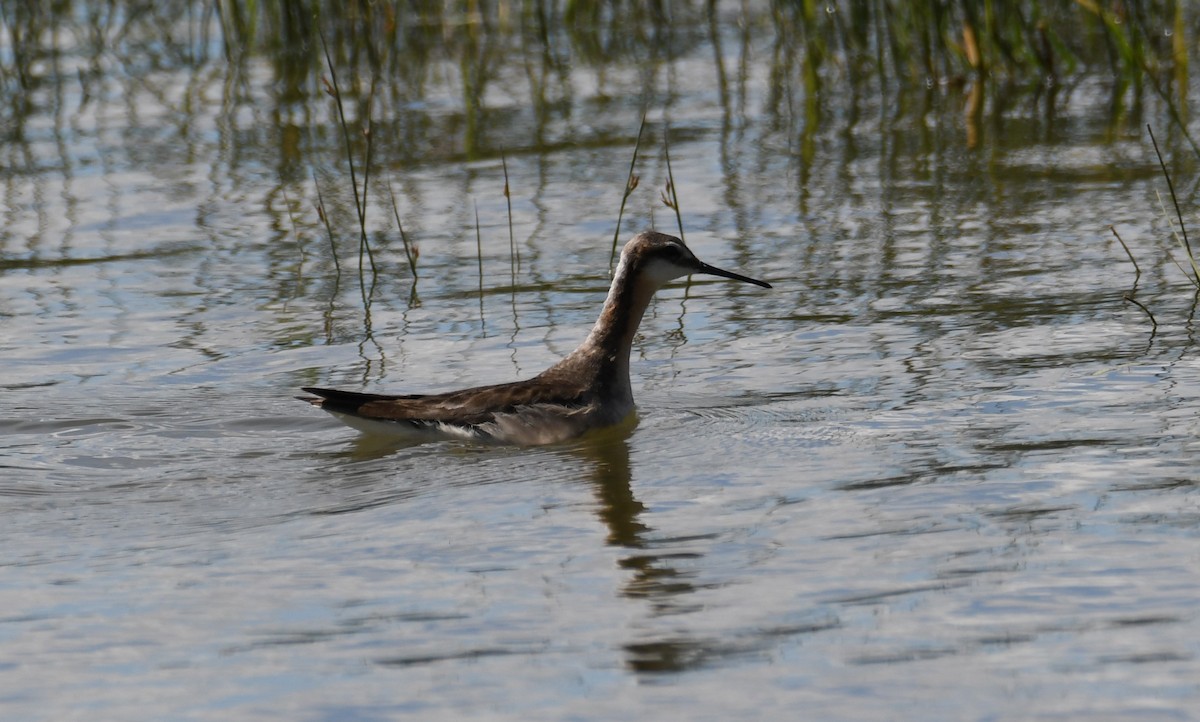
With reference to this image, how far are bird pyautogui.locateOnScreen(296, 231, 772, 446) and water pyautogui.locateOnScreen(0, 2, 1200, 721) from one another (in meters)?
0.15

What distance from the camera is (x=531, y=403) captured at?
741 centimetres

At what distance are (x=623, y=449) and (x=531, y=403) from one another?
1.54 ft

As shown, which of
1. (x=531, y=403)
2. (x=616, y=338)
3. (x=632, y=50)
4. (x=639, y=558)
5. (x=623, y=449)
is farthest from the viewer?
(x=632, y=50)

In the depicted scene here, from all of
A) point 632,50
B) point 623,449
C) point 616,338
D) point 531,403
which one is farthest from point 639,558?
point 632,50

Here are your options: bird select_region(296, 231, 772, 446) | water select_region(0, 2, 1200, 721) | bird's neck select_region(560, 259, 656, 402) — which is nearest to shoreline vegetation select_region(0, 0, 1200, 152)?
water select_region(0, 2, 1200, 721)

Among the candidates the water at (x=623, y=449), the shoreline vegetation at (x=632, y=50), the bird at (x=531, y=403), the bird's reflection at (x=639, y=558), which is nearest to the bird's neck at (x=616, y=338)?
the bird at (x=531, y=403)

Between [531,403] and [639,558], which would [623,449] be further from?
[639,558]

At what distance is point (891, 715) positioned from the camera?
4.27 meters

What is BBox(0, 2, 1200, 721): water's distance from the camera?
15.3 ft

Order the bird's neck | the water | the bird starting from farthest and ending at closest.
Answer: the bird's neck < the bird < the water

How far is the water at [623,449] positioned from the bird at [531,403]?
0.50ft

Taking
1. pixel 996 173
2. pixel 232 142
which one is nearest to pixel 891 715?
pixel 996 173

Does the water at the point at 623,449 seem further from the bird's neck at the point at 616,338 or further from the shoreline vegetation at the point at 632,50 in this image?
the shoreline vegetation at the point at 632,50

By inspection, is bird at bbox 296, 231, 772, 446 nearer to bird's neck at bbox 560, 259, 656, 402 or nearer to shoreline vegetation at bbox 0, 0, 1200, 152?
bird's neck at bbox 560, 259, 656, 402
